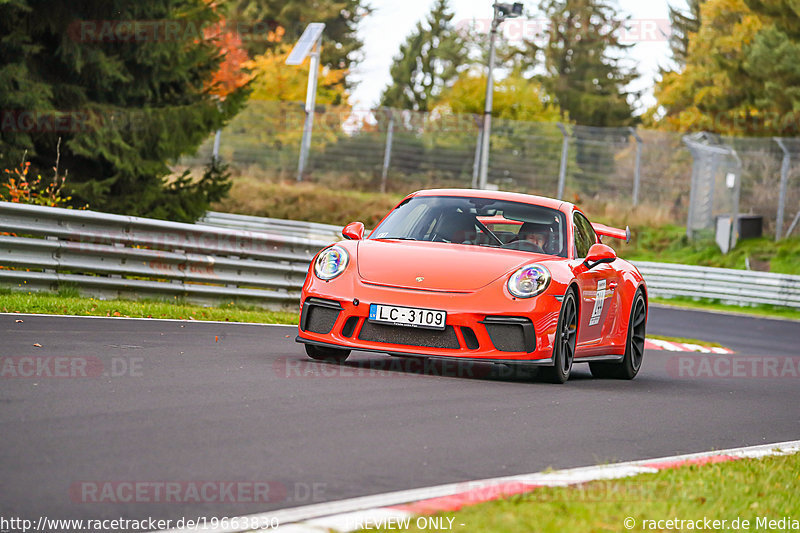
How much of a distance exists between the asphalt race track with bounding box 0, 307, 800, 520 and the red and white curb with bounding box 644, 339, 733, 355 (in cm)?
690

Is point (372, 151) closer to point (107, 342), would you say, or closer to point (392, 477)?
point (107, 342)

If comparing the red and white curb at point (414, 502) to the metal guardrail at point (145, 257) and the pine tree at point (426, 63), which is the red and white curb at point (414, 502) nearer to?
the metal guardrail at point (145, 257)

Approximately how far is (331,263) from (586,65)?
70839 millimetres

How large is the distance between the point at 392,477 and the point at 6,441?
1.57 m

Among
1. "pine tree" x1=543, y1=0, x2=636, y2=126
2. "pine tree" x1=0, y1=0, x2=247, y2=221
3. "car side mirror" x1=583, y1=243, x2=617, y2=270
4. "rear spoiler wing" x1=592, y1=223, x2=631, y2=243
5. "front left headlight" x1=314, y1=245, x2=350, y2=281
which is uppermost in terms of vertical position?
"pine tree" x1=543, y1=0, x2=636, y2=126

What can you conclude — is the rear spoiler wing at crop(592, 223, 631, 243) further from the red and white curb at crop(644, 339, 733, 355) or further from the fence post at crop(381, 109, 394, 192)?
the fence post at crop(381, 109, 394, 192)

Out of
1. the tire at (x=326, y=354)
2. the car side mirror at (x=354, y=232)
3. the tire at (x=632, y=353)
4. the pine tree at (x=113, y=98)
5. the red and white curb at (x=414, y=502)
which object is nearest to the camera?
the red and white curb at (x=414, y=502)

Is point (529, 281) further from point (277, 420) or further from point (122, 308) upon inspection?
point (122, 308)

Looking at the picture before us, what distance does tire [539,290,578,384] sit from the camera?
8547 millimetres

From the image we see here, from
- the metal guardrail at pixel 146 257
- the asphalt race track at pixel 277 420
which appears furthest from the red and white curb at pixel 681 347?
the asphalt race track at pixel 277 420

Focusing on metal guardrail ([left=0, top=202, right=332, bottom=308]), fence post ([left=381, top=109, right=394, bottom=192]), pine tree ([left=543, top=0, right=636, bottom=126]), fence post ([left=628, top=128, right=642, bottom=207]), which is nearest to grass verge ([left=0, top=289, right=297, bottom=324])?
metal guardrail ([left=0, top=202, right=332, bottom=308])

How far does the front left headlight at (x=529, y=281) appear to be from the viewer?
839 centimetres

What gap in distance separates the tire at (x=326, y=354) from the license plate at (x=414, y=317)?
898mm

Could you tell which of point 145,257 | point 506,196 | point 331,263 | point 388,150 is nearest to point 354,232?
point 331,263
